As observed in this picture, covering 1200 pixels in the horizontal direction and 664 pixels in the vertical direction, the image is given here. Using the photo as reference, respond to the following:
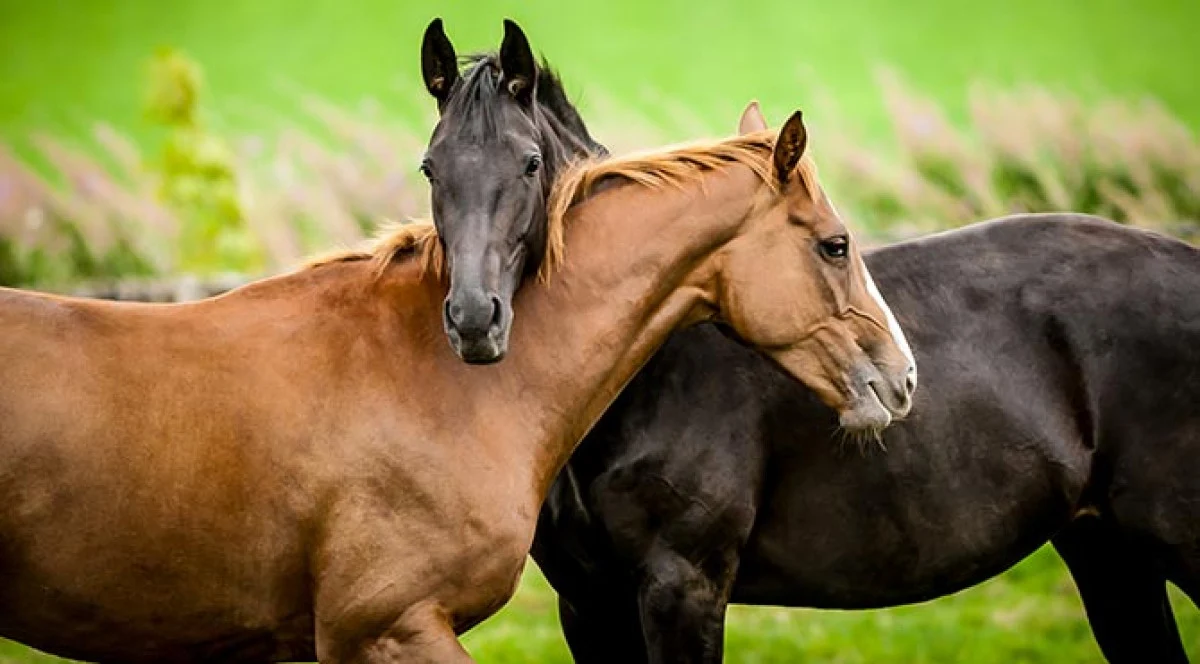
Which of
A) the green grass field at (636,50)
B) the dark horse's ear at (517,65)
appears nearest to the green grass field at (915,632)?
the dark horse's ear at (517,65)

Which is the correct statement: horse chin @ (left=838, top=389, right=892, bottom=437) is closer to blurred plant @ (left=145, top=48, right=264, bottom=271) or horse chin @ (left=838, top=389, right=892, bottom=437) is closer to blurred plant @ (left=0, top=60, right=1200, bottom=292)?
blurred plant @ (left=0, top=60, right=1200, bottom=292)

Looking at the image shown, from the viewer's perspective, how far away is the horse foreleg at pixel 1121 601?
5281 mm

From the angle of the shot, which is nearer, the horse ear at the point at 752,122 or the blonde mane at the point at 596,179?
the blonde mane at the point at 596,179

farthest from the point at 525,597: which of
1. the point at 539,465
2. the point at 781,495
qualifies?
the point at 539,465

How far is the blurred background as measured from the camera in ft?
25.5

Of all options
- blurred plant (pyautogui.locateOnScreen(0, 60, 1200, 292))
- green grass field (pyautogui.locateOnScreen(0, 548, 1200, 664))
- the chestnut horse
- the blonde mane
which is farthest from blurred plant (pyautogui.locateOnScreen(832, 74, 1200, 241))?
the chestnut horse

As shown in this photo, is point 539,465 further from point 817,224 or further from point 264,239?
point 264,239

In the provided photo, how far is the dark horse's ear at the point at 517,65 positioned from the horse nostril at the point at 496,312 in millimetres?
663

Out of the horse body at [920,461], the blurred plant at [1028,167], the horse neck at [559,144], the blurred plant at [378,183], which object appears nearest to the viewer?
the horse neck at [559,144]

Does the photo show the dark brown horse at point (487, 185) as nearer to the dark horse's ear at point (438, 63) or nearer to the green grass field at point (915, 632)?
the dark horse's ear at point (438, 63)

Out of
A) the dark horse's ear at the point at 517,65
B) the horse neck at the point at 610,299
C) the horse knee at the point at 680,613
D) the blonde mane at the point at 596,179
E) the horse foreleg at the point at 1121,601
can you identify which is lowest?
the horse foreleg at the point at 1121,601

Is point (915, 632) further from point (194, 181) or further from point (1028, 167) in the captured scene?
point (194, 181)

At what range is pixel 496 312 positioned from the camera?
3.84 meters

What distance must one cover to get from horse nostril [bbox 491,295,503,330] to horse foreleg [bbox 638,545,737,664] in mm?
1061
